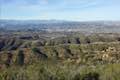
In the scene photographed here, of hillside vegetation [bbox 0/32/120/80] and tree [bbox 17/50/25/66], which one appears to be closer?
hillside vegetation [bbox 0/32/120/80]

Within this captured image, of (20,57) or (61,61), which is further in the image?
(20,57)

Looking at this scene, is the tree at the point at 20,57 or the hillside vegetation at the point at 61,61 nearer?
the hillside vegetation at the point at 61,61

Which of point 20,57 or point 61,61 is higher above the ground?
point 61,61

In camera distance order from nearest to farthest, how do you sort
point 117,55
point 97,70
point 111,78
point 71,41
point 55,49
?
1. point 111,78
2. point 97,70
3. point 117,55
4. point 55,49
5. point 71,41

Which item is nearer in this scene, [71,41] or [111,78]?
[111,78]

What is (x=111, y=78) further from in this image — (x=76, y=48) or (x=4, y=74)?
(x=76, y=48)

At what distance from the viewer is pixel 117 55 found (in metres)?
91.3

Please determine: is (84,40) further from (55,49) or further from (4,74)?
(4,74)

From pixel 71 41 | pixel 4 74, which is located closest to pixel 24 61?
pixel 4 74

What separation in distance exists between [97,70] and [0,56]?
4869 cm

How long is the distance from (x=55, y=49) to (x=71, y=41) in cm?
4300

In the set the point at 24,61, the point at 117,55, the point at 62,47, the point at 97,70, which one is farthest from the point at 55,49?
the point at 97,70

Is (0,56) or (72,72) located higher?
(72,72)

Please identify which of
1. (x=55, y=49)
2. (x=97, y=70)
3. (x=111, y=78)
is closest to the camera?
(x=111, y=78)
